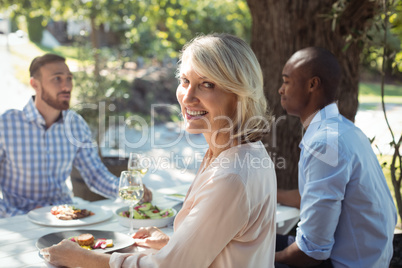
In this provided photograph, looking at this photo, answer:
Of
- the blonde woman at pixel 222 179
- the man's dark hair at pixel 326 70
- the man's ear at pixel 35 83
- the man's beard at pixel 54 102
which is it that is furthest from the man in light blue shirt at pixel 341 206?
the man's ear at pixel 35 83

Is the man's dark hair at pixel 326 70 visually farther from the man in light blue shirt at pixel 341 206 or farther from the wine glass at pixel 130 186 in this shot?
the wine glass at pixel 130 186

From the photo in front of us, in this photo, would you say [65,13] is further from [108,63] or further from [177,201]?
[177,201]

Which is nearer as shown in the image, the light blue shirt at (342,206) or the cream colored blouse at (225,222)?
the cream colored blouse at (225,222)

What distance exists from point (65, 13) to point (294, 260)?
695 cm

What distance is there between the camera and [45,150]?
332 cm

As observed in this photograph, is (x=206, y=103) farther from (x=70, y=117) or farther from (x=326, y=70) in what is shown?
(x=70, y=117)

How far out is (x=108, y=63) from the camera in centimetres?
697

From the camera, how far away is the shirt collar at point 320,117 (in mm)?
2547

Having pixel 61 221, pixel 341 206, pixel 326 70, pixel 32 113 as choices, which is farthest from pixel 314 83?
pixel 32 113

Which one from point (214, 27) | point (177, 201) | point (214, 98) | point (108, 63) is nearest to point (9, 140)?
point (177, 201)

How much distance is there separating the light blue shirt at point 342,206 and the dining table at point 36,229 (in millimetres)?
421

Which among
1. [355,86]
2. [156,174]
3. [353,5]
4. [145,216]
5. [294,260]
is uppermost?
[353,5]

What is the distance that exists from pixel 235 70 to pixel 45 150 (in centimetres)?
217

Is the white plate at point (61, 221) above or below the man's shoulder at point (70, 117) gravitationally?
→ below
